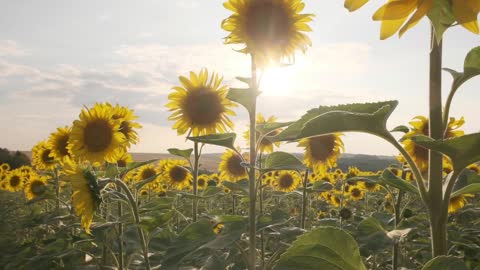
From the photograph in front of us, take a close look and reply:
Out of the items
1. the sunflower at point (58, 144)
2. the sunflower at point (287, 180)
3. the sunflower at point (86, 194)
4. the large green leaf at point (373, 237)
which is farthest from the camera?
the sunflower at point (287, 180)

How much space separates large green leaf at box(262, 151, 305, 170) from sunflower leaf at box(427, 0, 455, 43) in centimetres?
166

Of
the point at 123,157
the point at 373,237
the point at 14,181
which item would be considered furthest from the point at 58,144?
the point at 14,181

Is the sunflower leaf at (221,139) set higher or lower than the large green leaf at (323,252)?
higher

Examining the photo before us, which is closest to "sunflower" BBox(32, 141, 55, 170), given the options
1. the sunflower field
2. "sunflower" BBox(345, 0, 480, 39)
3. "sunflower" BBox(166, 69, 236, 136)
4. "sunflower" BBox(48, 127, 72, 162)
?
the sunflower field

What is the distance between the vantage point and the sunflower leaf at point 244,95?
254cm

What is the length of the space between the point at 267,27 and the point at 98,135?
176 centimetres

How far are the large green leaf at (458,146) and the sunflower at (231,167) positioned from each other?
19.8ft

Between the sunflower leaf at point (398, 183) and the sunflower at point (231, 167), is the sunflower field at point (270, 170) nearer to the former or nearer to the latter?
the sunflower leaf at point (398, 183)

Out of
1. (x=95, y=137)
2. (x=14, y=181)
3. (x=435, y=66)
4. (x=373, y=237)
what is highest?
(x=435, y=66)

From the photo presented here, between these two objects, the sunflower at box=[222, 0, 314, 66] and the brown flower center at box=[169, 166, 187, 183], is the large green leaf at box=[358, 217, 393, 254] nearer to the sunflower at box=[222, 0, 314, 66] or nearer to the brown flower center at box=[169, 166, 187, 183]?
the sunflower at box=[222, 0, 314, 66]

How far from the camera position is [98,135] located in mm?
3969

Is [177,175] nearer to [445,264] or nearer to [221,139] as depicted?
[221,139]

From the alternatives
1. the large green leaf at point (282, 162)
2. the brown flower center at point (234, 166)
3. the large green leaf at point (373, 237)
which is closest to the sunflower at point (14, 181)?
the brown flower center at point (234, 166)

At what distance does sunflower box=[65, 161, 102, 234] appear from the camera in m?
2.88
